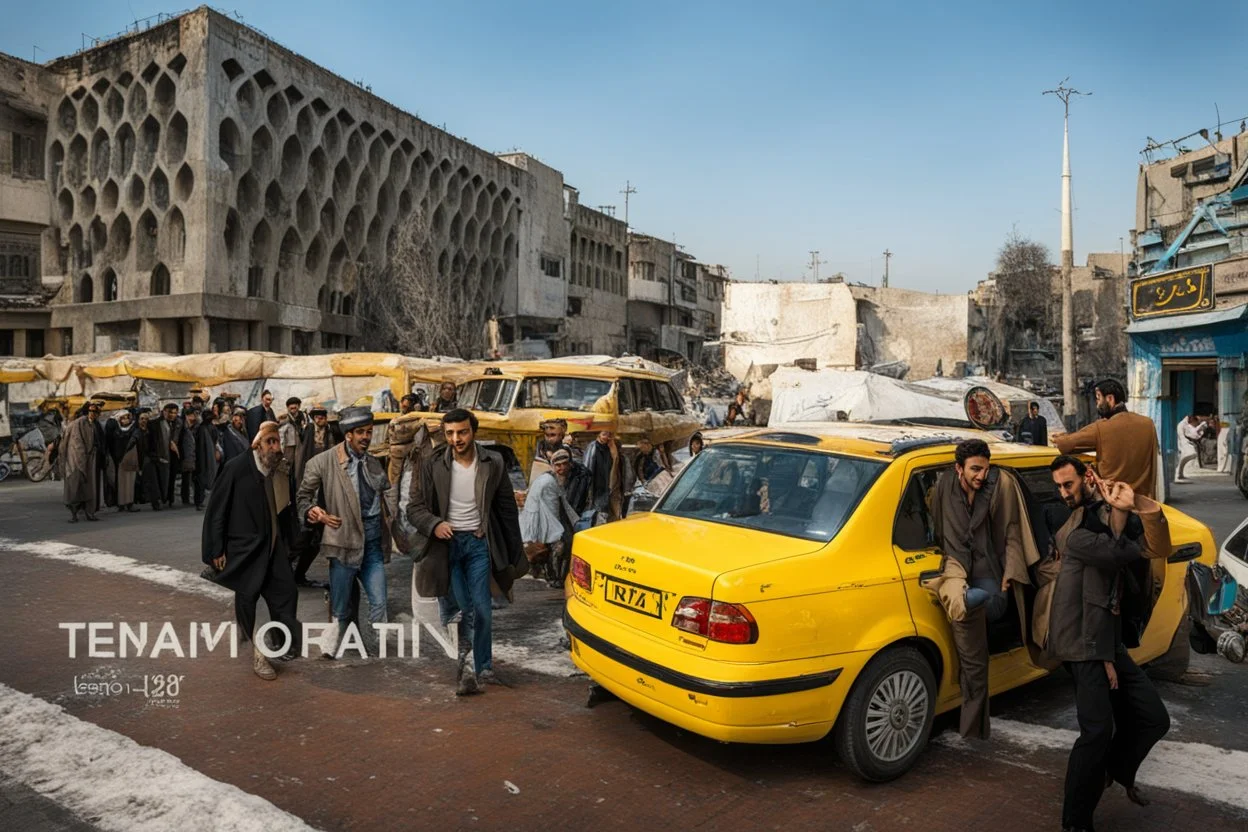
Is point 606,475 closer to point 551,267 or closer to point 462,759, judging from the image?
point 462,759

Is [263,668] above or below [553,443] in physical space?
below

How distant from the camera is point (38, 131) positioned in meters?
36.5

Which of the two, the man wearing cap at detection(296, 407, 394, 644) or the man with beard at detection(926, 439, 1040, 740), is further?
the man wearing cap at detection(296, 407, 394, 644)

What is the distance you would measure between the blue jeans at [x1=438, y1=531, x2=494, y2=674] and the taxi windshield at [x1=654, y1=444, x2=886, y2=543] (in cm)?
118

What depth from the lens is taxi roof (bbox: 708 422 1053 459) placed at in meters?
4.84

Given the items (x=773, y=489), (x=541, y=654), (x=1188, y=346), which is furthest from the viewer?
(x=1188, y=346)

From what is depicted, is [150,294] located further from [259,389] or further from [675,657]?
[675,657]

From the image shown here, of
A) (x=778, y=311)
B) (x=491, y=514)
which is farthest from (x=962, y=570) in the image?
(x=778, y=311)

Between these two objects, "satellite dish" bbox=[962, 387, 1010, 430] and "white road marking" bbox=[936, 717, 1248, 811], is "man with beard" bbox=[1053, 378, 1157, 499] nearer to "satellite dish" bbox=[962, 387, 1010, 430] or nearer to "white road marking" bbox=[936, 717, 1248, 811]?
"white road marking" bbox=[936, 717, 1248, 811]

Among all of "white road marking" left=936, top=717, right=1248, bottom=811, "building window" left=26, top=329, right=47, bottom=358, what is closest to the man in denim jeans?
"white road marking" left=936, top=717, right=1248, bottom=811

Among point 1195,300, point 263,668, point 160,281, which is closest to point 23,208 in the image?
point 160,281

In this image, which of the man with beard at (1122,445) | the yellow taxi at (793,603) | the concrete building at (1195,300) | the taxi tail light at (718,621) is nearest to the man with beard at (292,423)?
the yellow taxi at (793,603)

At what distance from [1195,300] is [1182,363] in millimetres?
2569

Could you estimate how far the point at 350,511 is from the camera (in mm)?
6035
